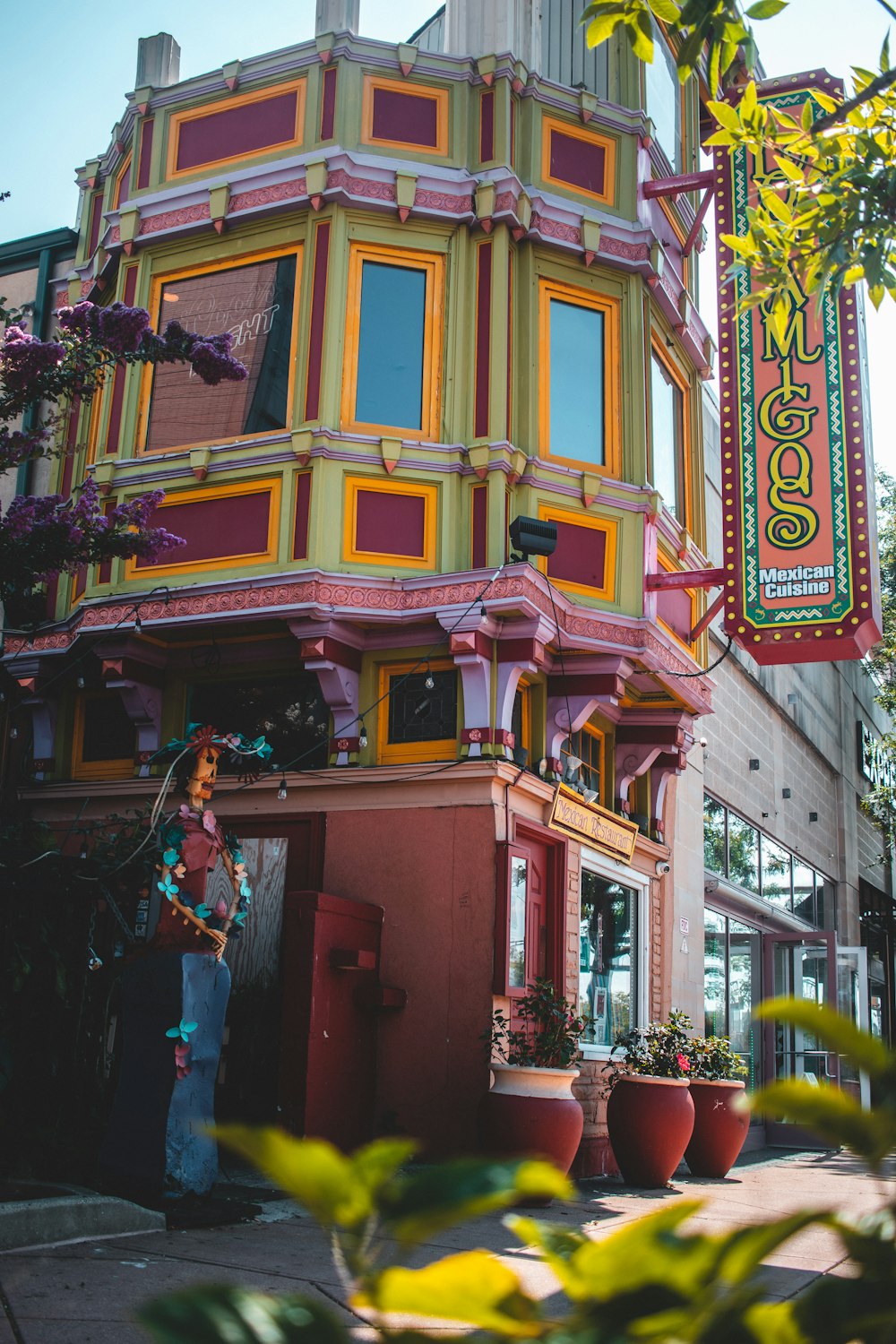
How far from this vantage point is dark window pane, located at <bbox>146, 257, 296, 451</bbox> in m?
11.6

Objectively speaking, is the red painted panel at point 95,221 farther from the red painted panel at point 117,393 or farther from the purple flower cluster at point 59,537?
the purple flower cluster at point 59,537

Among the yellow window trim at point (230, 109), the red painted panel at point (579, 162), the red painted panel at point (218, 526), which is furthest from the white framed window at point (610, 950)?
the yellow window trim at point (230, 109)

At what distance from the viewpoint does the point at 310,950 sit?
9547mm

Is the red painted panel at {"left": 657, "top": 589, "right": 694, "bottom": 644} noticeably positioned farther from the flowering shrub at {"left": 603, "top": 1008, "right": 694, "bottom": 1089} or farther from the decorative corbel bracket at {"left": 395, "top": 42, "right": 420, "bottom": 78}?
the decorative corbel bracket at {"left": 395, "top": 42, "right": 420, "bottom": 78}

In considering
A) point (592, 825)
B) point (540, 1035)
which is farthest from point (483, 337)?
point (540, 1035)

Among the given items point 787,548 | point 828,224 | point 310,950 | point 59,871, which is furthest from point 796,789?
point 828,224

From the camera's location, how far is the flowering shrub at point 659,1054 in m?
10.9

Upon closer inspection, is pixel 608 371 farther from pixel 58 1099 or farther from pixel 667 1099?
pixel 58 1099

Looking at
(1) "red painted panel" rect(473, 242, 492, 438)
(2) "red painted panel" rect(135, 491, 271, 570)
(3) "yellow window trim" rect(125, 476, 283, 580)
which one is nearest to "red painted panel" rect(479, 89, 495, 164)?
(1) "red painted panel" rect(473, 242, 492, 438)

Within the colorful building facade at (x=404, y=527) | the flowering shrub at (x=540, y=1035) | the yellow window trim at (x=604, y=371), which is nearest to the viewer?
the flowering shrub at (x=540, y=1035)

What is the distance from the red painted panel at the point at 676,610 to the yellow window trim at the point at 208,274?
3702mm

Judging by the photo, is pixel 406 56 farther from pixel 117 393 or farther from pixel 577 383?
pixel 117 393

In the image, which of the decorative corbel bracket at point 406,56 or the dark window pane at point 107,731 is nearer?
the decorative corbel bracket at point 406,56

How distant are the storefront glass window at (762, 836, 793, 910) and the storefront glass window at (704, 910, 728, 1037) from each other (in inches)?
81.4
